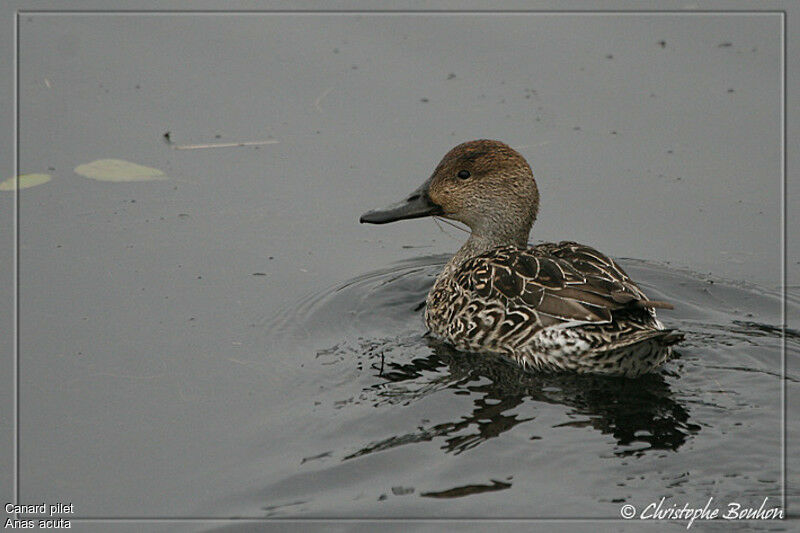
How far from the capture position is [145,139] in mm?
10617

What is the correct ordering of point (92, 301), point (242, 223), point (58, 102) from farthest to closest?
point (58, 102) → point (242, 223) → point (92, 301)

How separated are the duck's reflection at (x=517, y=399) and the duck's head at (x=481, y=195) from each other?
1.28 m

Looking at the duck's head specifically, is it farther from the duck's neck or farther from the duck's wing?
the duck's wing

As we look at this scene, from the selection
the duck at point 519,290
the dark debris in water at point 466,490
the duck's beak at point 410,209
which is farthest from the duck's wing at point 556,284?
the dark debris in water at point 466,490

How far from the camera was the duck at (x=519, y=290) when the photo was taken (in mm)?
7285

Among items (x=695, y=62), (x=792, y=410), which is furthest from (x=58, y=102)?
(x=792, y=410)

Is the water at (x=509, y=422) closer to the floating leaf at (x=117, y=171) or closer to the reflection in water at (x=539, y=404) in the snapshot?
the reflection in water at (x=539, y=404)

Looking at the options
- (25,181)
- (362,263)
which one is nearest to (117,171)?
(25,181)

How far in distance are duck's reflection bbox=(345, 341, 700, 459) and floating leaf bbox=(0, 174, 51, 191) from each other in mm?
3912

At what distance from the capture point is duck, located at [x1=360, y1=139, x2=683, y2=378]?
729cm

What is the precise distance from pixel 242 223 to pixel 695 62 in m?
5.22

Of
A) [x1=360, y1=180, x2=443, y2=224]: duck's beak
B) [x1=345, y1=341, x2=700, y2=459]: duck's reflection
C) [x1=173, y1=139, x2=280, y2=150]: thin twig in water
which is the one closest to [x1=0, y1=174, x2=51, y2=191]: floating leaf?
[x1=173, y1=139, x2=280, y2=150]: thin twig in water

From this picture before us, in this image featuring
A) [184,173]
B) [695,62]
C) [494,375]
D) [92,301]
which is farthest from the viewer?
[695,62]

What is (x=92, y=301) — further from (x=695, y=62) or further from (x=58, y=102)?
(x=695, y=62)
